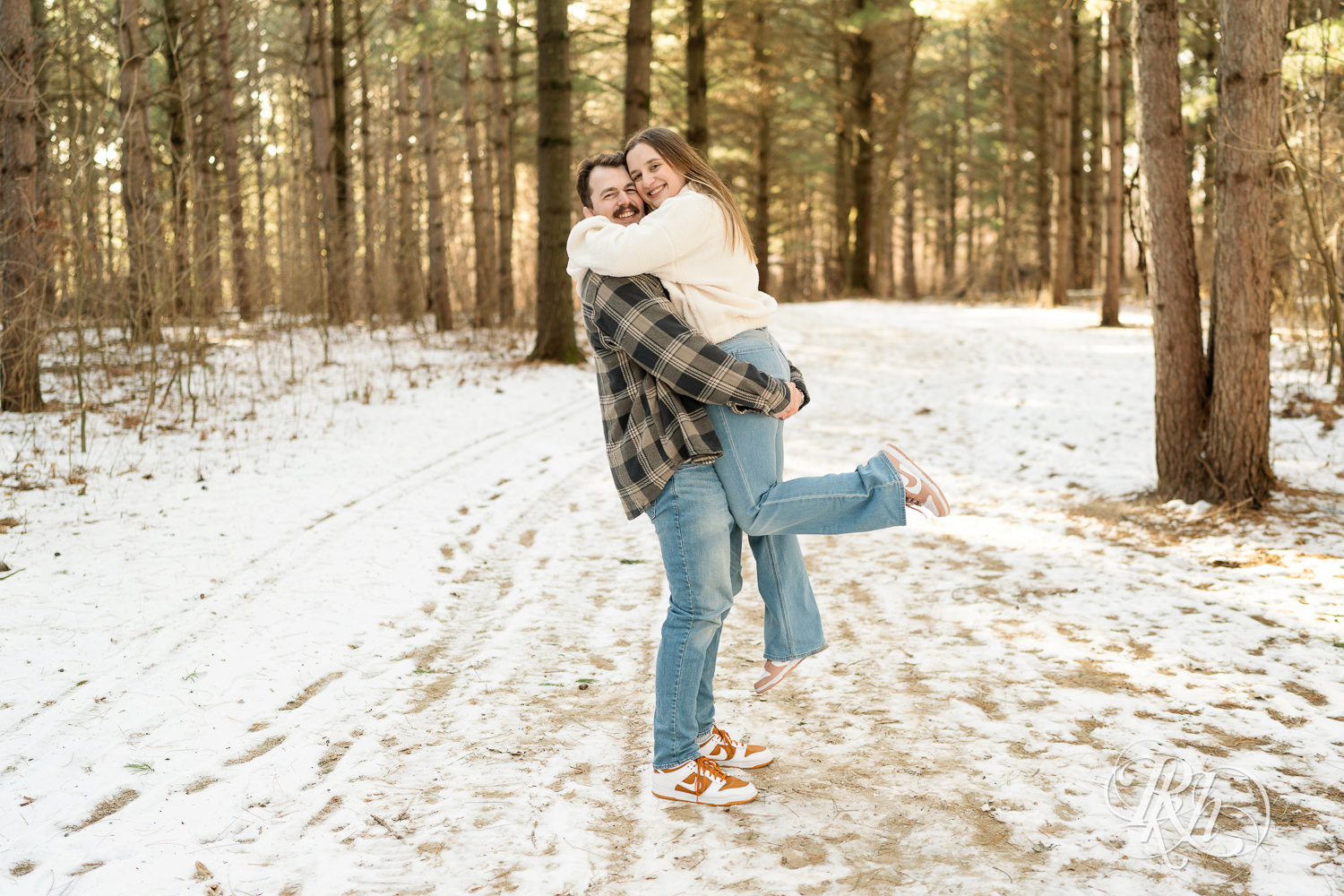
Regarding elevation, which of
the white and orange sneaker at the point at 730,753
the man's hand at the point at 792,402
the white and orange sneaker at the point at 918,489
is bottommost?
the white and orange sneaker at the point at 730,753

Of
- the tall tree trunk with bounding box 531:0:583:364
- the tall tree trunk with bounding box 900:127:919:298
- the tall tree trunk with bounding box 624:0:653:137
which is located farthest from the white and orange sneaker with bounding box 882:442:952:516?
the tall tree trunk with bounding box 900:127:919:298

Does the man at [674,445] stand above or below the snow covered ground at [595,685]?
above

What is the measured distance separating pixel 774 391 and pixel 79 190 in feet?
24.4

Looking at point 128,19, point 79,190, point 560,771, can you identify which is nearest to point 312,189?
point 128,19

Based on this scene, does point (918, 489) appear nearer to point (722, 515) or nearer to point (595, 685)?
point (722, 515)

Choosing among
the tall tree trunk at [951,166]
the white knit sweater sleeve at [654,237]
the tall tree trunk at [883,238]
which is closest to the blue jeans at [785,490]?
the white knit sweater sleeve at [654,237]

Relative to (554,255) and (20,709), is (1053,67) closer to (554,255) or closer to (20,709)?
(554,255)

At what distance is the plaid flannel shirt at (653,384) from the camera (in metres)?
2.51

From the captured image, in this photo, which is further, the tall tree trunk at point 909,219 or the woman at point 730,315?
the tall tree trunk at point 909,219

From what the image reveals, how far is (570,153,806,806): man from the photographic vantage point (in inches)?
99.4

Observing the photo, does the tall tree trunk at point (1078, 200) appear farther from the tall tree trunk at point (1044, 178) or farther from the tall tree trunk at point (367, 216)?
the tall tree trunk at point (367, 216)

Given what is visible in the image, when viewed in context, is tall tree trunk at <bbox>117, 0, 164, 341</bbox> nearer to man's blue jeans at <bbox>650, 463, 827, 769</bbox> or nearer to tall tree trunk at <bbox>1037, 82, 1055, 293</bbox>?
man's blue jeans at <bbox>650, 463, 827, 769</bbox>

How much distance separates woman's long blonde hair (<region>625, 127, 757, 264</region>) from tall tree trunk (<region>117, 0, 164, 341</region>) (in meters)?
6.40

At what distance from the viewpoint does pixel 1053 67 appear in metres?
19.8
